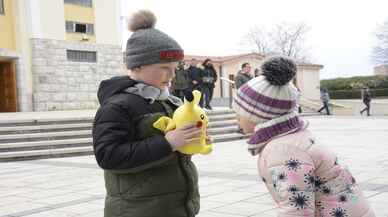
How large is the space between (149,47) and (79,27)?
20845 millimetres

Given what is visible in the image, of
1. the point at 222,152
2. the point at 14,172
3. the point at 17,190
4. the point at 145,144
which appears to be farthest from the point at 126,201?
the point at 222,152

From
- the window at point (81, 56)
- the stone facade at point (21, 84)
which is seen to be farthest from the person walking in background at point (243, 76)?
the window at point (81, 56)

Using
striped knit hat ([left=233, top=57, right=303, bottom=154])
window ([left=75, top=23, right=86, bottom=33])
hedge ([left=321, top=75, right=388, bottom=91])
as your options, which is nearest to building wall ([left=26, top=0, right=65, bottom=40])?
window ([left=75, top=23, right=86, bottom=33])

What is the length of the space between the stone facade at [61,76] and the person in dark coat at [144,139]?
Result: 19.1 meters

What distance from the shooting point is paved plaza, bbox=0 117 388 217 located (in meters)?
5.32

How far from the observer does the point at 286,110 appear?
2.10 m

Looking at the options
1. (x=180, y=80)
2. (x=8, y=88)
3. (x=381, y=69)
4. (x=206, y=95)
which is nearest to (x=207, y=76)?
(x=206, y=95)

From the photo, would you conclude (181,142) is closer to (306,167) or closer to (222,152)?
(306,167)

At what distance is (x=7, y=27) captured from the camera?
66.8 ft

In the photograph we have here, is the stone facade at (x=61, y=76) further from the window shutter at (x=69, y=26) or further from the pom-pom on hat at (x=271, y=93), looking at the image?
the pom-pom on hat at (x=271, y=93)

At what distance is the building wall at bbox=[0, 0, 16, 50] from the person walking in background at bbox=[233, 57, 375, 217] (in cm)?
1961

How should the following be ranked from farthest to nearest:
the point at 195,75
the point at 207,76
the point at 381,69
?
the point at 381,69 < the point at 207,76 < the point at 195,75

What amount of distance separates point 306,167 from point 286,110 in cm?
27

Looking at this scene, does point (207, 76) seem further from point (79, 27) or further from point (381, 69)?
point (381, 69)
